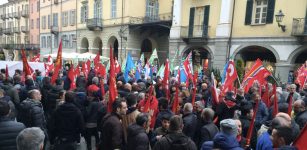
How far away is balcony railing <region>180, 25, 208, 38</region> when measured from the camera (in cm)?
1605

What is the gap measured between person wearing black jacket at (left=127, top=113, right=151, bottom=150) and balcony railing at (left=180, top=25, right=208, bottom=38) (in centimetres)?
1401

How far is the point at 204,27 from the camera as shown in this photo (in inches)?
631

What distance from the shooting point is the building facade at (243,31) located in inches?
509

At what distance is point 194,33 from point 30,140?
1589cm

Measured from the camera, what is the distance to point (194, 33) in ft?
55.1

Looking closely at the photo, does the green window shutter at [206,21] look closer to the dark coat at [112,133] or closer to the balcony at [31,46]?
the dark coat at [112,133]

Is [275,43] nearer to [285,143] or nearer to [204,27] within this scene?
[204,27]

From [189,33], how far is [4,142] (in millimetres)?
15553

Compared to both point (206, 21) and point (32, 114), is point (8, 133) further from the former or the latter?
point (206, 21)

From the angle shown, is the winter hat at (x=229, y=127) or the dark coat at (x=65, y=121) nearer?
the winter hat at (x=229, y=127)

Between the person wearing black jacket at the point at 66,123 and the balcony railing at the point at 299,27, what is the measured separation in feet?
43.3

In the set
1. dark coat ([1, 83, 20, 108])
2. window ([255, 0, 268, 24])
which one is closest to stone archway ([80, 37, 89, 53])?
window ([255, 0, 268, 24])

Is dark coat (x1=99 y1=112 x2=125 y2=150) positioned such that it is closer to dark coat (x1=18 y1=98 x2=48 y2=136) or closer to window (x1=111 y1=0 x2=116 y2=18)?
dark coat (x1=18 y1=98 x2=48 y2=136)

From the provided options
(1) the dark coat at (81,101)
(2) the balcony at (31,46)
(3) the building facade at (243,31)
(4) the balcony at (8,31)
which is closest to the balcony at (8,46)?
(4) the balcony at (8,31)
